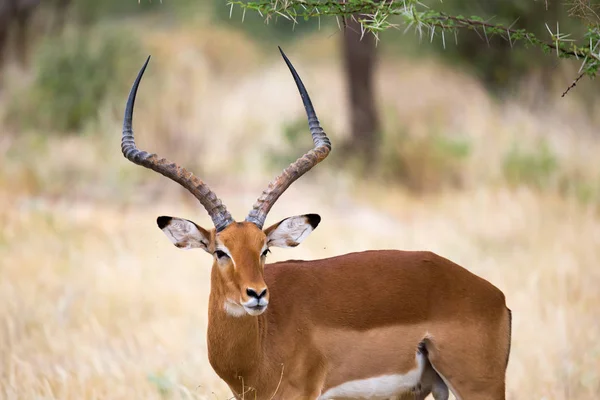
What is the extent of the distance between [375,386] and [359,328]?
0.36 meters

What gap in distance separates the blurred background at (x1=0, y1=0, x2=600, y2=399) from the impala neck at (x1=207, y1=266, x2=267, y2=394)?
1.32 m

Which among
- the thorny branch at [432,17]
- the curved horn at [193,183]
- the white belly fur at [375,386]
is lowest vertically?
the white belly fur at [375,386]

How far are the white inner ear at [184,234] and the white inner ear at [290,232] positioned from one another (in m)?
0.41

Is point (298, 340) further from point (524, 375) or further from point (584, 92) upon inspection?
point (584, 92)

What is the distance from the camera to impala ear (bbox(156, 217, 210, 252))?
539 centimetres

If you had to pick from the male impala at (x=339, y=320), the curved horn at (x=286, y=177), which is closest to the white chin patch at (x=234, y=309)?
the male impala at (x=339, y=320)

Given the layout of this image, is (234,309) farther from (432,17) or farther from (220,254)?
(432,17)

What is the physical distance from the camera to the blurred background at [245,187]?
8266mm

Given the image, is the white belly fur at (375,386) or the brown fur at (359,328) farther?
the white belly fur at (375,386)

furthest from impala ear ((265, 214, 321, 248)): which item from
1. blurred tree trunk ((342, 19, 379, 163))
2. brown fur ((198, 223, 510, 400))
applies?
blurred tree trunk ((342, 19, 379, 163))

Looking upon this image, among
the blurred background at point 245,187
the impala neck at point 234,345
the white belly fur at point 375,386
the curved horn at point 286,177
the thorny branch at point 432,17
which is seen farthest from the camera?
the blurred background at point 245,187

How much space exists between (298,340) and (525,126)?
1036 centimetres

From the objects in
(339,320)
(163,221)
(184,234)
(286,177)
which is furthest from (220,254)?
(339,320)

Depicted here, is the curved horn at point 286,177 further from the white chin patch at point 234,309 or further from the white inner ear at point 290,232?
the white chin patch at point 234,309
